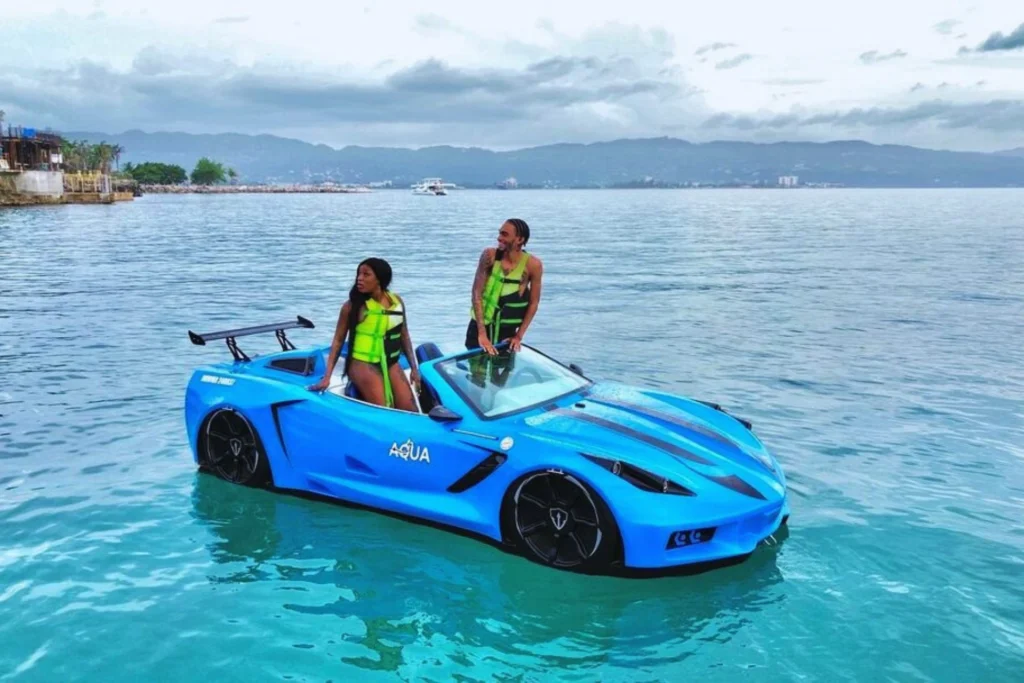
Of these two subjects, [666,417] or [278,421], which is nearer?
[666,417]

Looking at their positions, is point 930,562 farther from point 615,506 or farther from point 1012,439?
point 1012,439

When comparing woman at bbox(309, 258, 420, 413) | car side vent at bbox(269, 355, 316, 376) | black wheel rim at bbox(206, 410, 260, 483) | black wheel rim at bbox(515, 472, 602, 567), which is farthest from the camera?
car side vent at bbox(269, 355, 316, 376)

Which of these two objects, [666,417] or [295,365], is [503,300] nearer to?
[295,365]

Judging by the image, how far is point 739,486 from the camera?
5.62m

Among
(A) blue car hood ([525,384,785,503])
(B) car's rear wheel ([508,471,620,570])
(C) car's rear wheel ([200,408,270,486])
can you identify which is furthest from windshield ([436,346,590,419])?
(C) car's rear wheel ([200,408,270,486])

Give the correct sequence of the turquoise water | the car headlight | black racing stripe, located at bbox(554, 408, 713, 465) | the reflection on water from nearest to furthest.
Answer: the turquoise water, the reflection on water, the car headlight, black racing stripe, located at bbox(554, 408, 713, 465)

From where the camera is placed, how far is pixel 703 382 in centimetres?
1195

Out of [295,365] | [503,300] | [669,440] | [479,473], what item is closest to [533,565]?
[479,473]

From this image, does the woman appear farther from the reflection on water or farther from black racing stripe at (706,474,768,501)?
black racing stripe at (706,474,768,501)

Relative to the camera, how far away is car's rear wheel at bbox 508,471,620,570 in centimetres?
549

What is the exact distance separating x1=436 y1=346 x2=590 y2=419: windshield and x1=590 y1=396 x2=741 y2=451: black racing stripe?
36 cm

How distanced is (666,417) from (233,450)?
375 cm

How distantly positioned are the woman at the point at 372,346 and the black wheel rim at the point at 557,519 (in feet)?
5.32

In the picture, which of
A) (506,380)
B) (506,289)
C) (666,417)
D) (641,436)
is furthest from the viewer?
(506,289)
